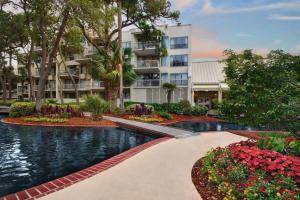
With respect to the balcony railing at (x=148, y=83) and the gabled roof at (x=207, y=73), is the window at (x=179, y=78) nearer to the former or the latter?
the gabled roof at (x=207, y=73)

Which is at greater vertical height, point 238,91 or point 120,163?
point 238,91

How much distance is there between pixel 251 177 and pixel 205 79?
3152 centimetres

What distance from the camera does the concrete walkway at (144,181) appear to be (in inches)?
182

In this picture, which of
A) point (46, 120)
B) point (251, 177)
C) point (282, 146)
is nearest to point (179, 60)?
point (46, 120)

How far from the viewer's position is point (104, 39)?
28.8 meters

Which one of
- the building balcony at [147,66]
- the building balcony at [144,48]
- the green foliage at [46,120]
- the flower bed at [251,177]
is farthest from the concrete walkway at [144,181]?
the building balcony at [144,48]

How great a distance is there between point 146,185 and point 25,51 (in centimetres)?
3992

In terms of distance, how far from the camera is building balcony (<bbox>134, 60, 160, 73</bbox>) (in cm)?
3512

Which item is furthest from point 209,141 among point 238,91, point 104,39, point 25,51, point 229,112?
point 25,51

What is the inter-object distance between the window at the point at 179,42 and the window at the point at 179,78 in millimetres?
4195

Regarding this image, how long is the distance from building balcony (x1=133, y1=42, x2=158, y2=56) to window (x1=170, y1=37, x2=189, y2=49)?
3.09 m

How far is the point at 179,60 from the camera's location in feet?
118

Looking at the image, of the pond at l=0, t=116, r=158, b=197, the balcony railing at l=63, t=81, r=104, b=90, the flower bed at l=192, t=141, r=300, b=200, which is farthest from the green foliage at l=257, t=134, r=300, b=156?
the balcony railing at l=63, t=81, r=104, b=90

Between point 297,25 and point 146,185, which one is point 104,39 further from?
point 146,185
